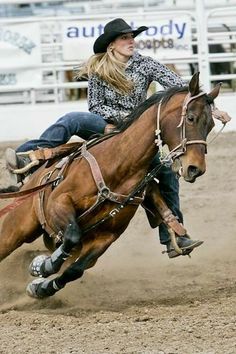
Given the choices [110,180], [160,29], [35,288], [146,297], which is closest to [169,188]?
[110,180]

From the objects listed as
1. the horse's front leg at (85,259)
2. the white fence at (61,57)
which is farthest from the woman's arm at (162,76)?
the white fence at (61,57)

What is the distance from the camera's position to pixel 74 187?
19.3 ft

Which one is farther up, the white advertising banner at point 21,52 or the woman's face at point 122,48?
the woman's face at point 122,48

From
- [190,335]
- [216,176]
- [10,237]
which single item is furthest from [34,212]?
[216,176]

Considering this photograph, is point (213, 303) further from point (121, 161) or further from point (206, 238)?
point (206, 238)

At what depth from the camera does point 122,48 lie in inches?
243

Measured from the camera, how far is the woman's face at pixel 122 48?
618 centimetres

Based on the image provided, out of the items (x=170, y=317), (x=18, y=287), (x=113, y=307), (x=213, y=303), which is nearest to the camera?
(x=170, y=317)

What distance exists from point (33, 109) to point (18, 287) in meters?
5.14

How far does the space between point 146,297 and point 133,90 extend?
4.98 ft

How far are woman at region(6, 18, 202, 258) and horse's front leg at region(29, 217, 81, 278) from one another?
0.77 meters

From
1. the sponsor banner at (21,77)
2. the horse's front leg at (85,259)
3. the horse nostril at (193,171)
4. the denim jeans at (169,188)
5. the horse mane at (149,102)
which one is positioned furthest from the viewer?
the sponsor banner at (21,77)

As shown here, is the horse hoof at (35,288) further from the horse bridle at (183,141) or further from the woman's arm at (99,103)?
the horse bridle at (183,141)

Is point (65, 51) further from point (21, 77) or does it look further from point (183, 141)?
point (183, 141)
